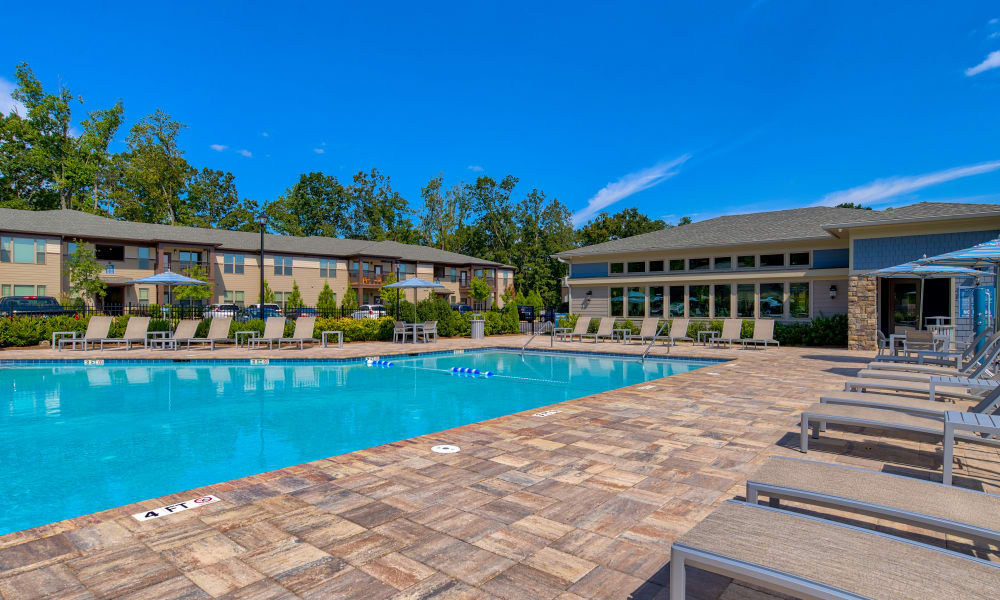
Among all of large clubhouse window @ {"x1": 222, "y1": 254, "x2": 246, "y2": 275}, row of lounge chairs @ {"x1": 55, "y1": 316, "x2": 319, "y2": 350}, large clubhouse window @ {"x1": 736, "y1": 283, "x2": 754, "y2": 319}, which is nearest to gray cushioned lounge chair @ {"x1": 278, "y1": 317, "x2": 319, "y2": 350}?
row of lounge chairs @ {"x1": 55, "y1": 316, "x2": 319, "y2": 350}

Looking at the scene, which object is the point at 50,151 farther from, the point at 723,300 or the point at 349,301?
the point at 723,300

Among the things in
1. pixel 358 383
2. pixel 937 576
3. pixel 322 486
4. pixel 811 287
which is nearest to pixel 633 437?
pixel 322 486

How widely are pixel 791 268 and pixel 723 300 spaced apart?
99.9 inches

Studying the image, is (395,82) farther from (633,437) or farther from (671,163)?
(633,437)

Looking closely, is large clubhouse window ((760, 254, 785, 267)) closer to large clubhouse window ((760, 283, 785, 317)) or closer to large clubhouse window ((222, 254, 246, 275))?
large clubhouse window ((760, 283, 785, 317))

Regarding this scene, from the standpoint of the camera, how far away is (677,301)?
66.7ft

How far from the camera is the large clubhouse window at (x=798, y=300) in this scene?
688 inches

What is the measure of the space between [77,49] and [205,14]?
472 inches

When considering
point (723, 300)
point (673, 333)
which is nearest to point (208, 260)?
point (673, 333)

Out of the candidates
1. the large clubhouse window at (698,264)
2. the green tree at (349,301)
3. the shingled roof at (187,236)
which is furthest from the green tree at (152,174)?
the large clubhouse window at (698,264)

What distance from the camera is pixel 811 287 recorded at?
680 inches

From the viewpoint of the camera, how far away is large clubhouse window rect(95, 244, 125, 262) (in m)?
29.1

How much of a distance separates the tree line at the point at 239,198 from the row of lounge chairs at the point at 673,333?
24.4 meters

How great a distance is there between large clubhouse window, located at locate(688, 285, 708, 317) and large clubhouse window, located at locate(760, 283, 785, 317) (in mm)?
1951
